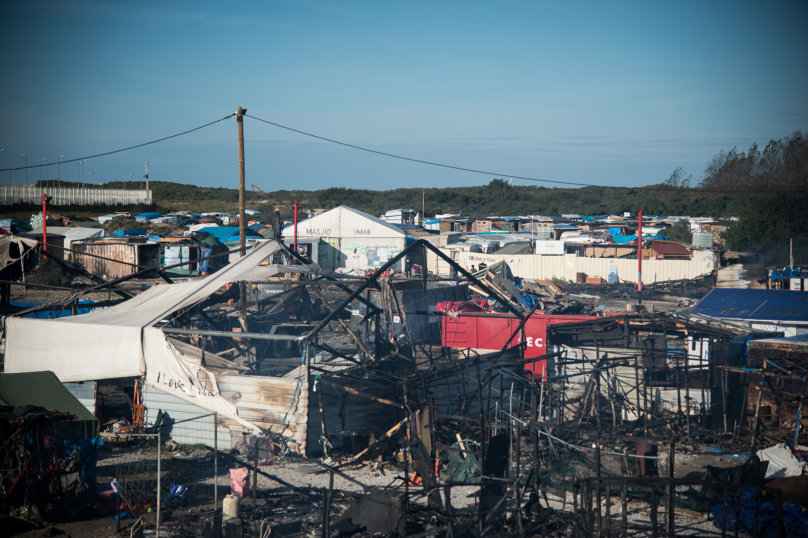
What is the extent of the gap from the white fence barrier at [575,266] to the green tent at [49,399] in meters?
23.5

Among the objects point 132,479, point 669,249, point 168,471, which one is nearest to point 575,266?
point 669,249

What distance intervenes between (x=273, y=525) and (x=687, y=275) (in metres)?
29.9

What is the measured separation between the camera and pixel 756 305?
54.9 feet

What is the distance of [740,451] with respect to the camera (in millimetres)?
10719

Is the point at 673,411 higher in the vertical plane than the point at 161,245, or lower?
lower

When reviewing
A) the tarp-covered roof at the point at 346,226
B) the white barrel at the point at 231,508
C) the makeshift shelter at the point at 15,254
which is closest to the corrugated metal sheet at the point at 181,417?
the white barrel at the point at 231,508

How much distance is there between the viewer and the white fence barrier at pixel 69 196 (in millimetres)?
59172

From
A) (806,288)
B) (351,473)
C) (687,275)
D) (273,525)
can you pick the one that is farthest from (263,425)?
(687,275)

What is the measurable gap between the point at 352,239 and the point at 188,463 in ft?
79.4

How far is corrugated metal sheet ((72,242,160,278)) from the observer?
94.2 feet

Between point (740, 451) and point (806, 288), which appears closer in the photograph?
point (740, 451)

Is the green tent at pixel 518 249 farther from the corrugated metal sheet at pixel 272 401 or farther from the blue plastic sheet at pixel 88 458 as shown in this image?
the blue plastic sheet at pixel 88 458

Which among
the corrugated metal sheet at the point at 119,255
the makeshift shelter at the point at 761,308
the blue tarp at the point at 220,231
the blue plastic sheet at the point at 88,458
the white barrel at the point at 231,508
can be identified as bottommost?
the white barrel at the point at 231,508

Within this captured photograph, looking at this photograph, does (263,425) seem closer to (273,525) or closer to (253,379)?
(253,379)
